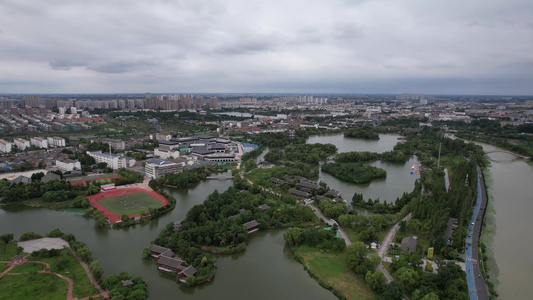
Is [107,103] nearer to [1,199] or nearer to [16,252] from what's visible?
[1,199]

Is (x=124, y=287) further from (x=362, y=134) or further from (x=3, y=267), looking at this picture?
(x=362, y=134)

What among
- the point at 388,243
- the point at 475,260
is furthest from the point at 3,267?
the point at 475,260

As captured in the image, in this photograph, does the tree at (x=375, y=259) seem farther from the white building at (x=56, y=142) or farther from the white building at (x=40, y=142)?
the white building at (x=40, y=142)

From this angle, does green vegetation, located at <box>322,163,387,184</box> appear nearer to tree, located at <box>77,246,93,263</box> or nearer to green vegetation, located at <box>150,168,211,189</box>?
green vegetation, located at <box>150,168,211,189</box>

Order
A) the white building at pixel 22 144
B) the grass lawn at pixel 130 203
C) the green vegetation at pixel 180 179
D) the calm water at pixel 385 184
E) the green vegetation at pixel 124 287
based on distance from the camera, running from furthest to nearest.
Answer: the white building at pixel 22 144 < the green vegetation at pixel 180 179 < the calm water at pixel 385 184 < the grass lawn at pixel 130 203 < the green vegetation at pixel 124 287

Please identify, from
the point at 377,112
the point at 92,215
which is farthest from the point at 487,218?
the point at 377,112

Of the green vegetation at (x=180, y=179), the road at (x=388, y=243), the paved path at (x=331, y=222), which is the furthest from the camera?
the green vegetation at (x=180, y=179)

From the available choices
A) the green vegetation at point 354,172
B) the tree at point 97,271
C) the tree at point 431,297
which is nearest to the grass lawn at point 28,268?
the tree at point 97,271
